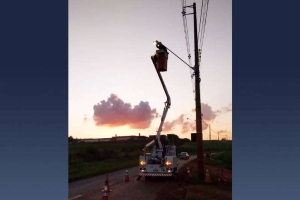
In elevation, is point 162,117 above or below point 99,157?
above

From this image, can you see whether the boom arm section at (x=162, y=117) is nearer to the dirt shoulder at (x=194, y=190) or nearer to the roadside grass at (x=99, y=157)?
the dirt shoulder at (x=194, y=190)

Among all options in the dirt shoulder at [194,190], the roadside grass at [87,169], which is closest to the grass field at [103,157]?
the roadside grass at [87,169]

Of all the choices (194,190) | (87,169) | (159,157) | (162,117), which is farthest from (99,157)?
(194,190)

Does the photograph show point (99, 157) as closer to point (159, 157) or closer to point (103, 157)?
point (103, 157)

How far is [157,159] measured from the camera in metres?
15.3

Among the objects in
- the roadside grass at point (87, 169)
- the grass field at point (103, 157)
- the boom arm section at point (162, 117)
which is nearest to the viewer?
the boom arm section at point (162, 117)

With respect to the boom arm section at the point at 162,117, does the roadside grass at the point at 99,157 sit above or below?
below

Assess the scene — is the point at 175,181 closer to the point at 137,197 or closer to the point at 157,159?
the point at 157,159

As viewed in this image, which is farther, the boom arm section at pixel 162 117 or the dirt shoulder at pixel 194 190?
the boom arm section at pixel 162 117

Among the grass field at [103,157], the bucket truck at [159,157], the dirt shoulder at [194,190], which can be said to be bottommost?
the grass field at [103,157]

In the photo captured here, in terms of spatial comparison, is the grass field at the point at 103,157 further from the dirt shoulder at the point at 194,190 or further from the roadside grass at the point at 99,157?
the dirt shoulder at the point at 194,190

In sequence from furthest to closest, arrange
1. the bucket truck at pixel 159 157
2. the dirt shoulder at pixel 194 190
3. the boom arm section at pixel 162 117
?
the boom arm section at pixel 162 117 → the bucket truck at pixel 159 157 → the dirt shoulder at pixel 194 190

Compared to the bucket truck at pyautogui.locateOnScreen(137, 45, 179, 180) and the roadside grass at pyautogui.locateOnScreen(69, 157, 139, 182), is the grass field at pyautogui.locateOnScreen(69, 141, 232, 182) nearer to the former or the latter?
the roadside grass at pyautogui.locateOnScreen(69, 157, 139, 182)

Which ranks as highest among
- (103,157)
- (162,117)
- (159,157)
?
(162,117)
